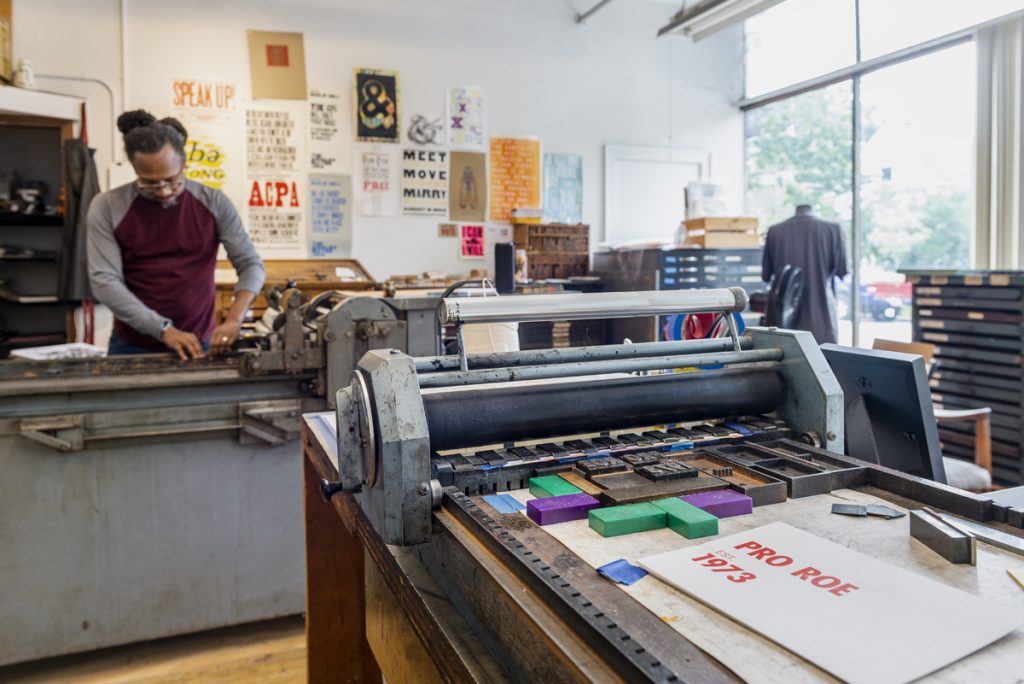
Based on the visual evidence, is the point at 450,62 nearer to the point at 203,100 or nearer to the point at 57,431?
the point at 203,100

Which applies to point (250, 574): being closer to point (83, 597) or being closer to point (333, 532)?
point (83, 597)

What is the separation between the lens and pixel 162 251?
96.6 inches

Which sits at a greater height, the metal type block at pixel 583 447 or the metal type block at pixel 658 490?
the metal type block at pixel 583 447

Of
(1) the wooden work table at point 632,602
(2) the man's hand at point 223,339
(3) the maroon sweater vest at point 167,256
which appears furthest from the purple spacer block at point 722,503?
(3) the maroon sweater vest at point 167,256

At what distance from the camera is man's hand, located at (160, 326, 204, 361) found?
215 centimetres

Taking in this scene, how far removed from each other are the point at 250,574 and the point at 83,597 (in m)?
0.44

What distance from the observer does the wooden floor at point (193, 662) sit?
2.19 metres

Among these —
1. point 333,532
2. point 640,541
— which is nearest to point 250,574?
point 333,532

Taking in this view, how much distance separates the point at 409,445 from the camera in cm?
93

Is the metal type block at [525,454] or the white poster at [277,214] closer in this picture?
the metal type block at [525,454]

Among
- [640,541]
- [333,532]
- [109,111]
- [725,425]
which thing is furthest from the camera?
[109,111]

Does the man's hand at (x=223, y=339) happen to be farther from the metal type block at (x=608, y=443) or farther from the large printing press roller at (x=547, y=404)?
the metal type block at (x=608, y=443)

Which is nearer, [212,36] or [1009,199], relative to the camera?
[1009,199]

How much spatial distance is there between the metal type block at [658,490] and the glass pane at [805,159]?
4.69 meters
